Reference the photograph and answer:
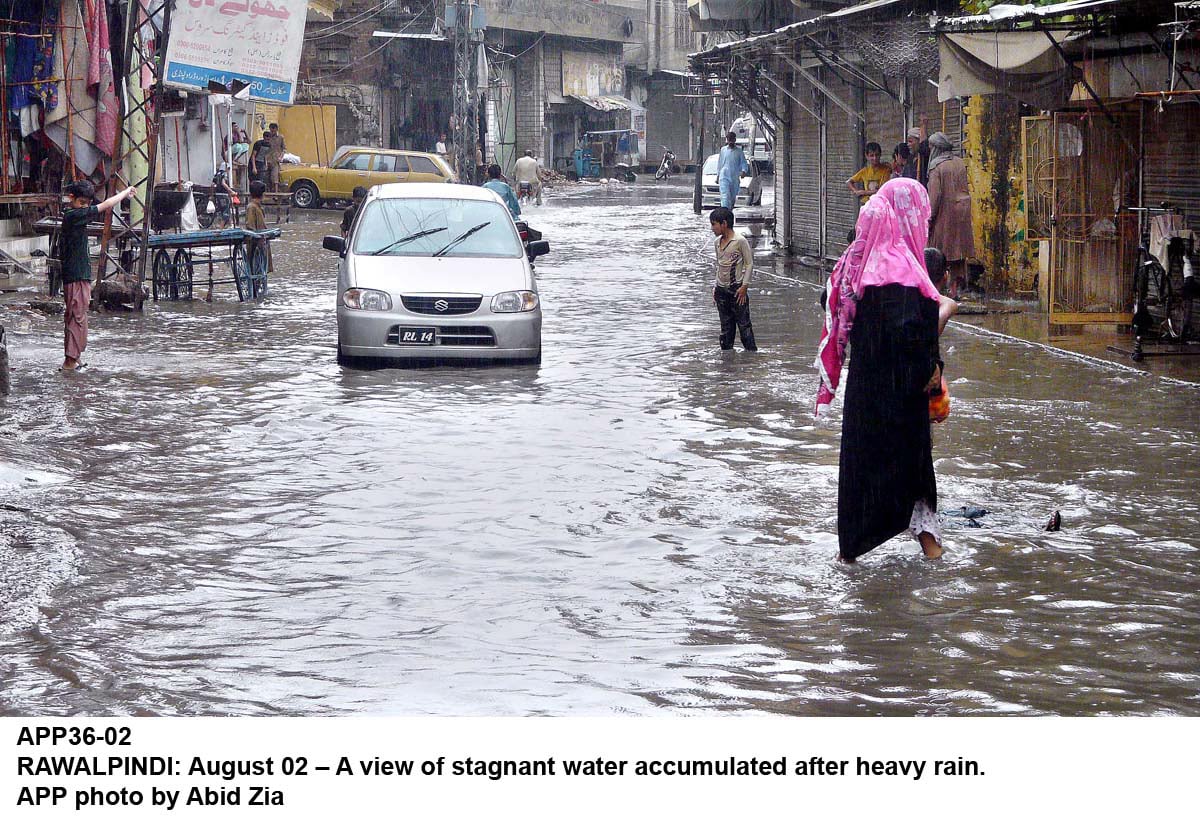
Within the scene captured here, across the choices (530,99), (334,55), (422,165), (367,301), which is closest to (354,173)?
(422,165)

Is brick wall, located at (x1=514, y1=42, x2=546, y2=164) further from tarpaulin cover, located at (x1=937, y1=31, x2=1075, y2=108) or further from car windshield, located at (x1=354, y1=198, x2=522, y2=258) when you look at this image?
car windshield, located at (x1=354, y1=198, x2=522, y2=258)

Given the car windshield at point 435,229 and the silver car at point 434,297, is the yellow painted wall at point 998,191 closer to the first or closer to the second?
the car windshield at point 435,229

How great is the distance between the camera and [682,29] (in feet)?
255

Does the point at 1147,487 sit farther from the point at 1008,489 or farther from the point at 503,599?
the point at 503,599

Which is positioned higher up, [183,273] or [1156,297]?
[183,273]

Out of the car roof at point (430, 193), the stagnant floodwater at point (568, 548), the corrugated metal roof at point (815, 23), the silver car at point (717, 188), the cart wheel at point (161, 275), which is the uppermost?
the corrugated metal roof at point (815, 23)

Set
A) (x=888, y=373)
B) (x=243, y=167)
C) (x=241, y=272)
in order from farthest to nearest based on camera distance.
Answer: (x=243, y=167), (x=241, y=272), (x=888, y=373)

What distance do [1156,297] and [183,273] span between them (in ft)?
39.9

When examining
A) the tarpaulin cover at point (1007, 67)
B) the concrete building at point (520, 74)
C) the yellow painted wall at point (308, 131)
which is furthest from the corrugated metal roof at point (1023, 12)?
the yellow painted wall at point (308, 131)

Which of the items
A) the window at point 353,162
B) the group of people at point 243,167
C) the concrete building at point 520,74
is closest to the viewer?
the group of people at point 243,167

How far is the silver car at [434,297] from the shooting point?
43.9 ft

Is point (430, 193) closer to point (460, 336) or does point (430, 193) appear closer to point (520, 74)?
point (460, 336)

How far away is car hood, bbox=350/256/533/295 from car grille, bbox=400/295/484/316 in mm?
60

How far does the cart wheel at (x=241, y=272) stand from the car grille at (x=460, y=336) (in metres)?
7.03
